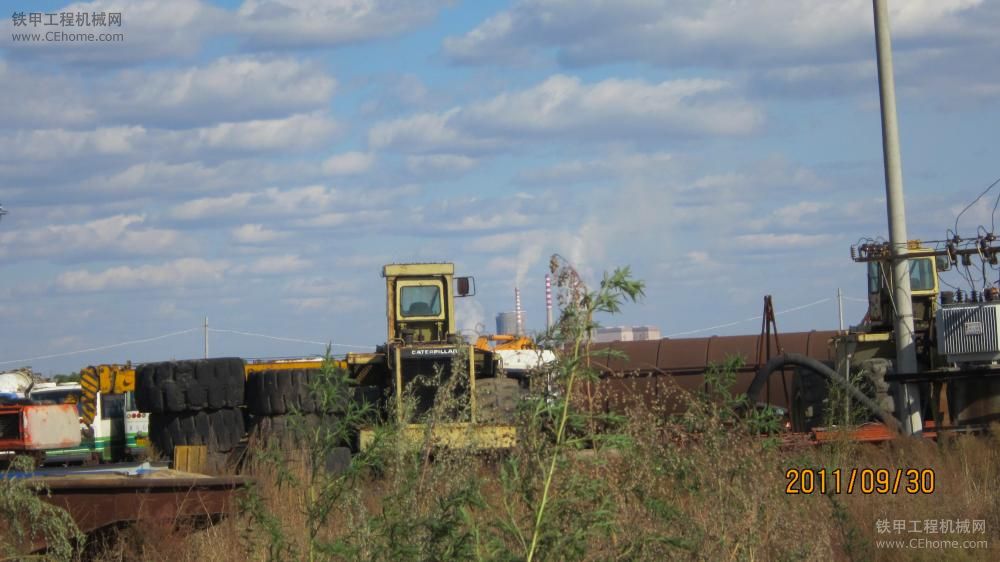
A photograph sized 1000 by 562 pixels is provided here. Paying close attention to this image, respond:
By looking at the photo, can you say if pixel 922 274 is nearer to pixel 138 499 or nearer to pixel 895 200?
pixel 895 200

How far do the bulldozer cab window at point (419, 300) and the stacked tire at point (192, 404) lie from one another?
10.8ft

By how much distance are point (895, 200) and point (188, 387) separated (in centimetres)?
1226

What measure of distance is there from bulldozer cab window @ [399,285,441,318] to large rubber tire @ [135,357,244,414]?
3236 mm

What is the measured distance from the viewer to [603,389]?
4809mm

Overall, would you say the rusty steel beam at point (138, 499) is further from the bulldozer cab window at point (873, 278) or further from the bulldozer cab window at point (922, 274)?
the bulldozer cab window at point (922, 274)

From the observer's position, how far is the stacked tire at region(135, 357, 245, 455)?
19.6 meters

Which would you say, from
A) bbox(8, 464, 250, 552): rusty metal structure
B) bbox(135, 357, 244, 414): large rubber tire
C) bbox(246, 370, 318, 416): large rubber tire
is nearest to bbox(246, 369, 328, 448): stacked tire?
bbox(246, 370, 318, 416): large rubber tire

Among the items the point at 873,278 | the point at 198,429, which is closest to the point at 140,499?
the point at 198,429

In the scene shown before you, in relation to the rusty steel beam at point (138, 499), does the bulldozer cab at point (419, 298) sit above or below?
above

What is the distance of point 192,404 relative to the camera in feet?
64.6

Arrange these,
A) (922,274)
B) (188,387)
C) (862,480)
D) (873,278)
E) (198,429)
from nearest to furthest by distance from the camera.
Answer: (862,480), (198,429), (188,387), (922,274), (873,278)

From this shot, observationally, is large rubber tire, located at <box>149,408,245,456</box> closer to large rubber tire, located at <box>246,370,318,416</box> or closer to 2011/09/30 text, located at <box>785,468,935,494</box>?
large rubber tire, located at <box>246,370,318,416</box>

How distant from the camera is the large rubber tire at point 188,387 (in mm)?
19641

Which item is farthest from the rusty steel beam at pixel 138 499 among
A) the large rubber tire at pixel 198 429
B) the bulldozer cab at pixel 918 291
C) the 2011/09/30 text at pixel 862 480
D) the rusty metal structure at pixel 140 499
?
the bulldozer cab at pixel 918 291
